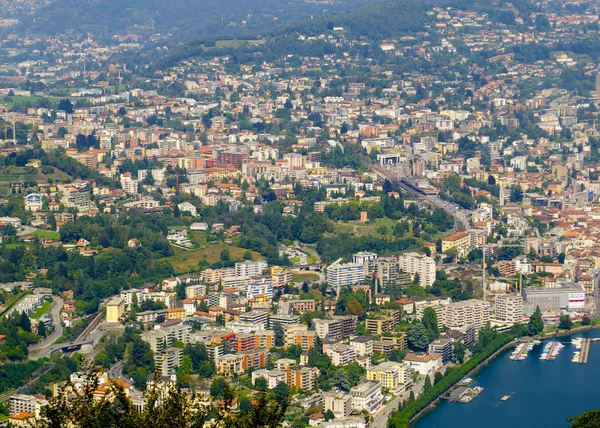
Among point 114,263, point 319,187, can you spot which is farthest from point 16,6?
point 114,263

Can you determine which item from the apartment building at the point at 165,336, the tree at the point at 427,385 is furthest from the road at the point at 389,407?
the apartment building at the point at 165,336

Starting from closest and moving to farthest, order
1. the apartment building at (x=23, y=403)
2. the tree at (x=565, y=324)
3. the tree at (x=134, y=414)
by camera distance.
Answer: the tree at (x=134, y=414) < the apartment building at (x=23, y=403) < the tree at (x=565, y=324)

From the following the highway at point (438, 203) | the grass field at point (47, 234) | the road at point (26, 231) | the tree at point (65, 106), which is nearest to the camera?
the grass field at point (47, 234)

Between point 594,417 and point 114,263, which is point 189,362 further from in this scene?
point 594,417

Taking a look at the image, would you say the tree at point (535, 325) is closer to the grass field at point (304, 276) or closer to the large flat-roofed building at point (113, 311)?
the grass field at point (304, 276)

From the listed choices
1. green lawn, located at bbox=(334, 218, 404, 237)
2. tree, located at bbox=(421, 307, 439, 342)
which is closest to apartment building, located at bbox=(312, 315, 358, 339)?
tree, located at bbox=(421, 307, 439, 342)

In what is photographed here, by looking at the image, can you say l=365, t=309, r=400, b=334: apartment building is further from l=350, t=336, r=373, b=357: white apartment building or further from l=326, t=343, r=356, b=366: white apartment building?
l=326, t=343, r=356, b=366: white apartment building
